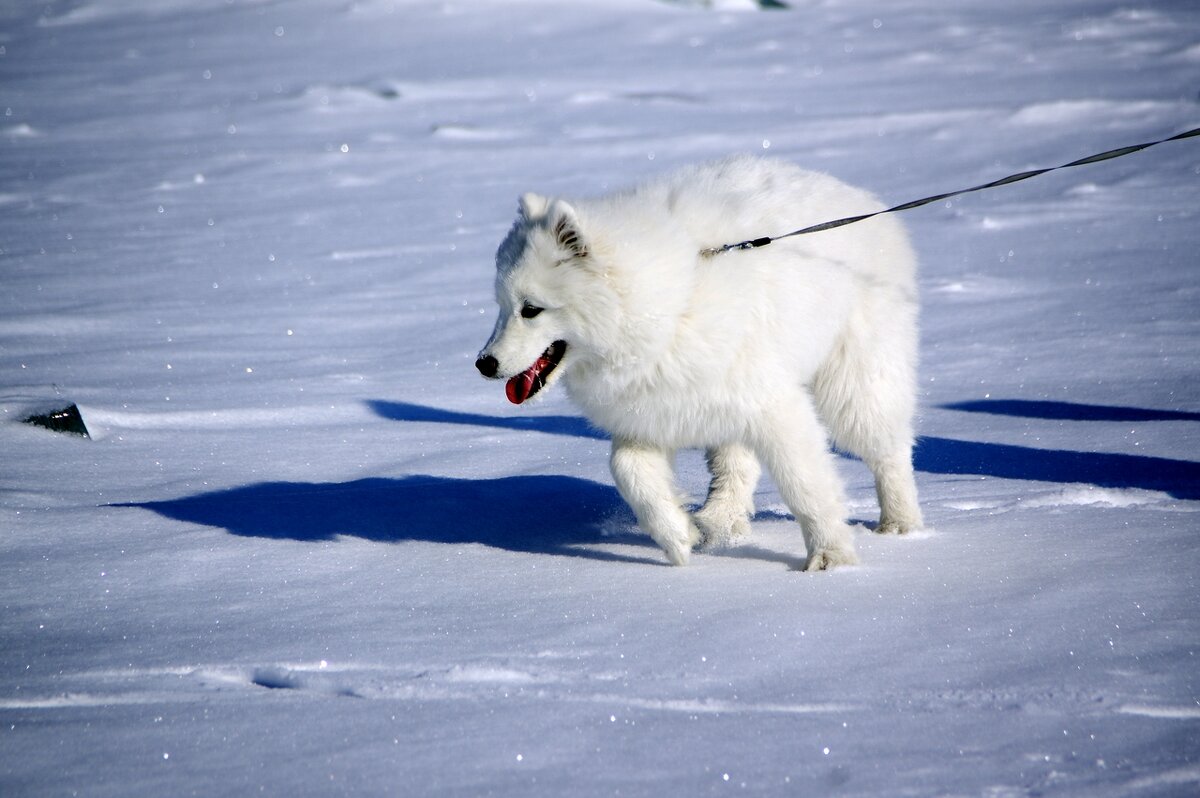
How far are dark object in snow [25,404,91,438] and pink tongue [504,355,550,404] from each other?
108 inches

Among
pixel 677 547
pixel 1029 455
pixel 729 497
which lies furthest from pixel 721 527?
pixel 1029 455

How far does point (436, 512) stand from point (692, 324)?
1.44 metres

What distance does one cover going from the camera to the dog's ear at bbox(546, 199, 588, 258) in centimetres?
348

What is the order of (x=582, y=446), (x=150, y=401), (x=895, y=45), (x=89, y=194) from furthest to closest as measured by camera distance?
(x=895, y=45)
(x=89, y=194)
(x=150, y=401)
(x=582, y=446)

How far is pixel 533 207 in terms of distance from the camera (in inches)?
144

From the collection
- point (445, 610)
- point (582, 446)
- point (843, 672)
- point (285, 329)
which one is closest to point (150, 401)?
point (285, 329)

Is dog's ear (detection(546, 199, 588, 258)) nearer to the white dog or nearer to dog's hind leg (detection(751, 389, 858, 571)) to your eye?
the white dog

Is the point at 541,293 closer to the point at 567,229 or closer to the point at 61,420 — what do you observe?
→ the point at 567,229

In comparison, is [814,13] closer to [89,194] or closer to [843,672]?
[89,194]

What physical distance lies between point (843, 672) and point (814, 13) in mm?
18964

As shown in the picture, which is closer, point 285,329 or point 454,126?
point 285,329

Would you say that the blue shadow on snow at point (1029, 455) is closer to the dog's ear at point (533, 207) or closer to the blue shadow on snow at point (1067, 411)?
the blue shadow on snow at point (1067, 411)

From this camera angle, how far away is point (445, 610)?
3.44 metres

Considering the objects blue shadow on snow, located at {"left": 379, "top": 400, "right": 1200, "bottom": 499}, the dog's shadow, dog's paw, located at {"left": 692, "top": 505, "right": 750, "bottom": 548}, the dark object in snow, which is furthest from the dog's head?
the dark object in snow
